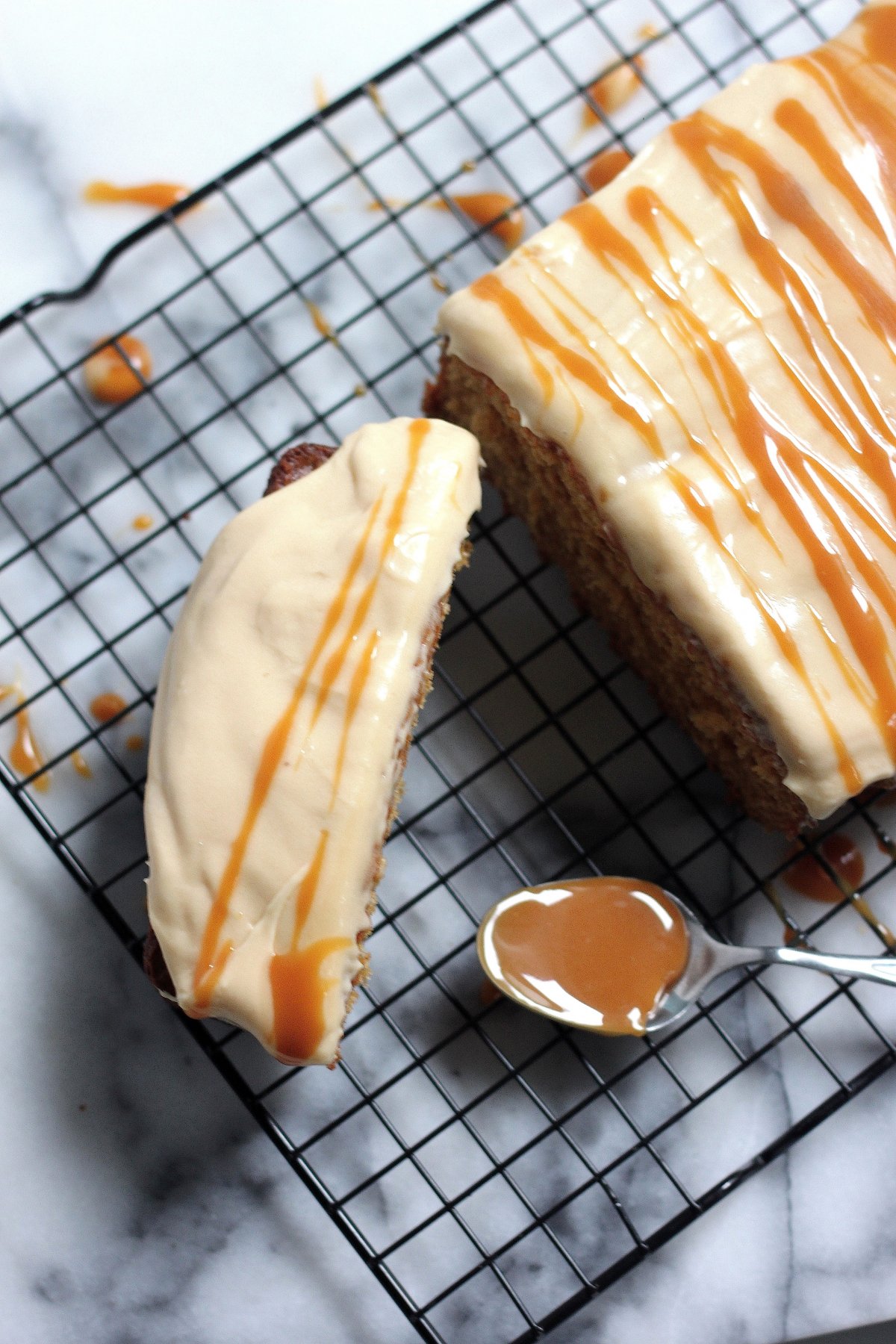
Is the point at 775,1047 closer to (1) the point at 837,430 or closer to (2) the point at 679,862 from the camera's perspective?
(2) the point at 679,862

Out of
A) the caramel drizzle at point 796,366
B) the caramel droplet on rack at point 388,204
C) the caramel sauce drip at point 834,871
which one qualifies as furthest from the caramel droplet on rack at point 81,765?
the caramel sauce drip at point 834,871

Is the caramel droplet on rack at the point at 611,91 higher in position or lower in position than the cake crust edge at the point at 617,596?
higher

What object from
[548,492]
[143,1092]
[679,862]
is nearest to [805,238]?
[548,492]

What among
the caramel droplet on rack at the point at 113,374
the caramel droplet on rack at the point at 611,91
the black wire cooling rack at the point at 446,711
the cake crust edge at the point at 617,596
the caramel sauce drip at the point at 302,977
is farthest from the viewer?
the caramel droplet on rack at the point at 611,91

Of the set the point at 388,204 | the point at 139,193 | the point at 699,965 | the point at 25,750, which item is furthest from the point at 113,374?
the point at 699,965

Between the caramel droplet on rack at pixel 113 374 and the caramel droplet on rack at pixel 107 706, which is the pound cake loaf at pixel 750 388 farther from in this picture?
the caramel droplet on rack at pixel 107 706

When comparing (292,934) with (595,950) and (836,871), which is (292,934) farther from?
(836,871)

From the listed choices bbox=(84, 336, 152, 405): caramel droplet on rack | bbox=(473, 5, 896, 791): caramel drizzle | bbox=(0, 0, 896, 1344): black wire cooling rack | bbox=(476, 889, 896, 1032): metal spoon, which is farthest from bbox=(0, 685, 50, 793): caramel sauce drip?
bbox=(473, 5, 896, 791): caramel drizzle
